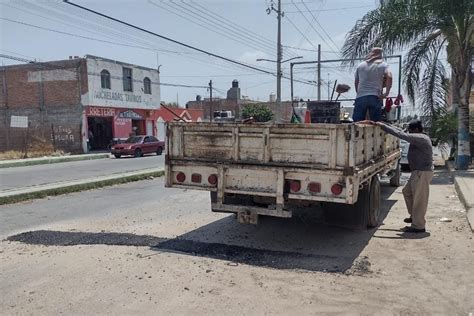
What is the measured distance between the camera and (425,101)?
1658cm

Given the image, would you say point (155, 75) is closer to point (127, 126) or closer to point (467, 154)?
point (127, 126)

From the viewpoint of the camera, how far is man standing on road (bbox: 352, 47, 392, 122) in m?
8.31

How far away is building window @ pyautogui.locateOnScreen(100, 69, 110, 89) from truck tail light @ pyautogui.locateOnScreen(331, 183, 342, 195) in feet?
111

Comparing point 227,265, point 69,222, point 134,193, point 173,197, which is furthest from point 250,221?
point 134,193

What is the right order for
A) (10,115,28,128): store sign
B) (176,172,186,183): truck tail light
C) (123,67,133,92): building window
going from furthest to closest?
(123,67,133,92): building window < (10,115,28,128): store sign < (176,172,186,183): truck tail light

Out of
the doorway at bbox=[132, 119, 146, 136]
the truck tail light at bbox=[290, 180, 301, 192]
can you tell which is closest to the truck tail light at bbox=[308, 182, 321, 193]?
the truck tail light at bbox=[290, 180, 301, 192]

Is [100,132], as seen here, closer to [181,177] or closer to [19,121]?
[19,121]

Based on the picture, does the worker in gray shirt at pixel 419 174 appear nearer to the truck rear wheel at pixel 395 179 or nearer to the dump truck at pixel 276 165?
the dump truck at pixel 276 165

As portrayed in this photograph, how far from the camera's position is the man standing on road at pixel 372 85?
→ 8312 millimetres

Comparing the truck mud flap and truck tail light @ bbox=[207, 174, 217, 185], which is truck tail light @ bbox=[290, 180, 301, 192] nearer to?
the truck mud flap

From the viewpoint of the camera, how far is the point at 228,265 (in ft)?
19.2

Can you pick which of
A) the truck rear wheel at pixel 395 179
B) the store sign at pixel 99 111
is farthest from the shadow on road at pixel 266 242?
the store sign at pixel 99 111

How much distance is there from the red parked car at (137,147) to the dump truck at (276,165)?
25169mm

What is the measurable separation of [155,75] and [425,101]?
100ft
